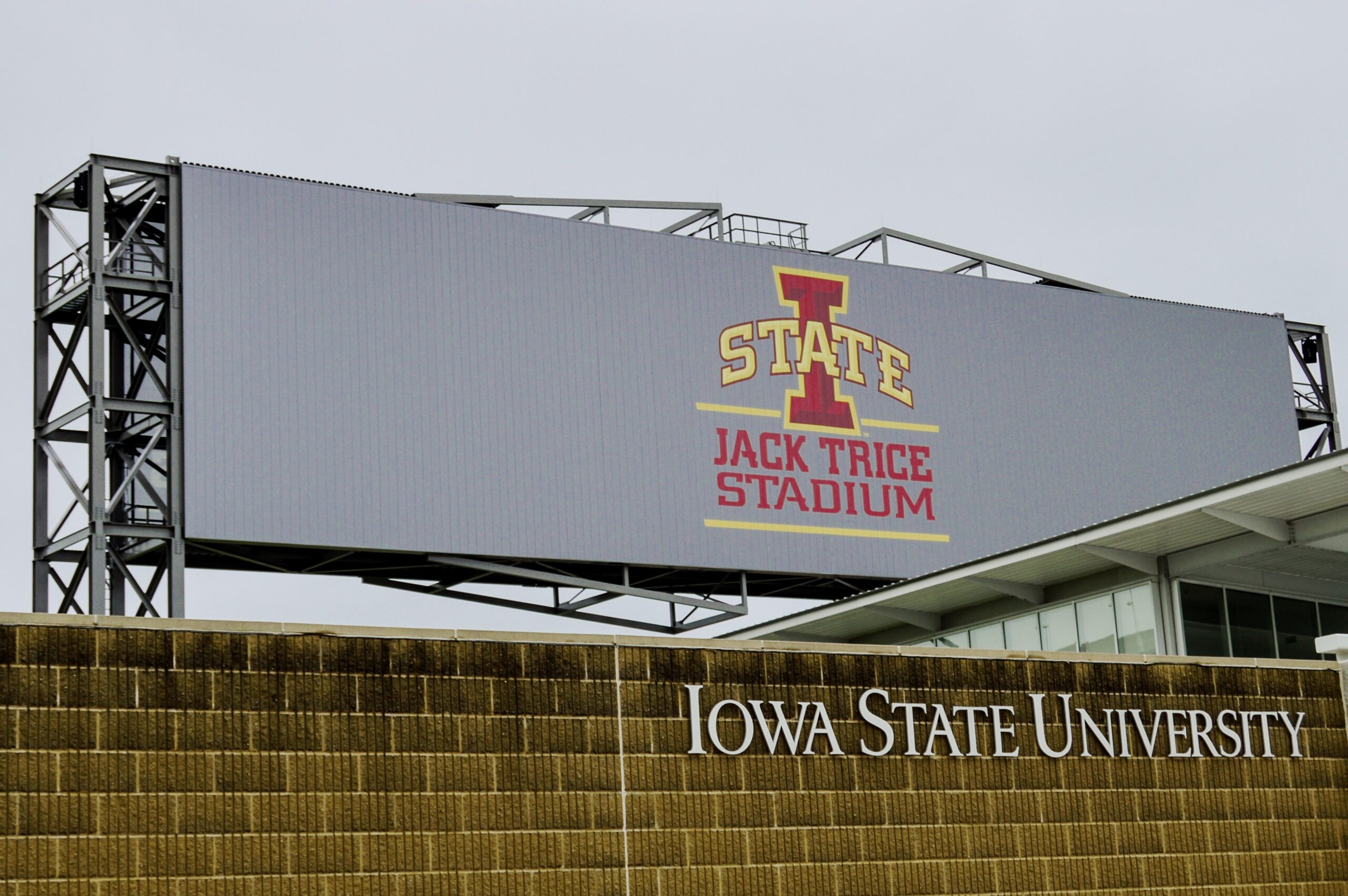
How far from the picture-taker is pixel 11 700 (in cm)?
1320

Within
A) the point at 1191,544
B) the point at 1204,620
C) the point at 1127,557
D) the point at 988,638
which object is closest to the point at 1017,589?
the point at 988,638

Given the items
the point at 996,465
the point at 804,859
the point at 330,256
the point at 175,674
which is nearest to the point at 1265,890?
the point at 804,859

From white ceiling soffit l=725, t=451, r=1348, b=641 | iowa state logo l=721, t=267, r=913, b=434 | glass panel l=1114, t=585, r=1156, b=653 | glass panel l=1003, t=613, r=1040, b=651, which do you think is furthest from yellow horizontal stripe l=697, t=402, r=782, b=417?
glass panel l=1114, t=585, r=1156, b=653

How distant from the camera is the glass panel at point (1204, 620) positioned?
25984mm

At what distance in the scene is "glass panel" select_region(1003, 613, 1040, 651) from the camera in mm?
28172

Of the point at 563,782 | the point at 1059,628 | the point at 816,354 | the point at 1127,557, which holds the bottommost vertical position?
the point at 563,782

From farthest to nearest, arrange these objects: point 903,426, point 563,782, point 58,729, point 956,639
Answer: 1. point 903,426
2. point 956,639
3. point 563,782
4. point 58,729

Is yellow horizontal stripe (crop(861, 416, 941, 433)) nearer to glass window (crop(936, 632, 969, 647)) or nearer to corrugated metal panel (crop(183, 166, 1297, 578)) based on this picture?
corrugated metal panel (crop(183, 166, 1297, 578))

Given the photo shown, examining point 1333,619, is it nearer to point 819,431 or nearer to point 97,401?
point 819,431

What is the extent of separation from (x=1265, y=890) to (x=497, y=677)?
27.0 feet

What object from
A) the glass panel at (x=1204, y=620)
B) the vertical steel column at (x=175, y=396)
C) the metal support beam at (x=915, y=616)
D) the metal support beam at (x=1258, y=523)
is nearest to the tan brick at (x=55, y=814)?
the metal support beam at (x=1258, y=523)

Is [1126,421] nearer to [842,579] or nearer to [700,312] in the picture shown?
[842,579]

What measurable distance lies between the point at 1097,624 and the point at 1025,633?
4.54 feet

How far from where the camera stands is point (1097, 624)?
27250 millimetres
